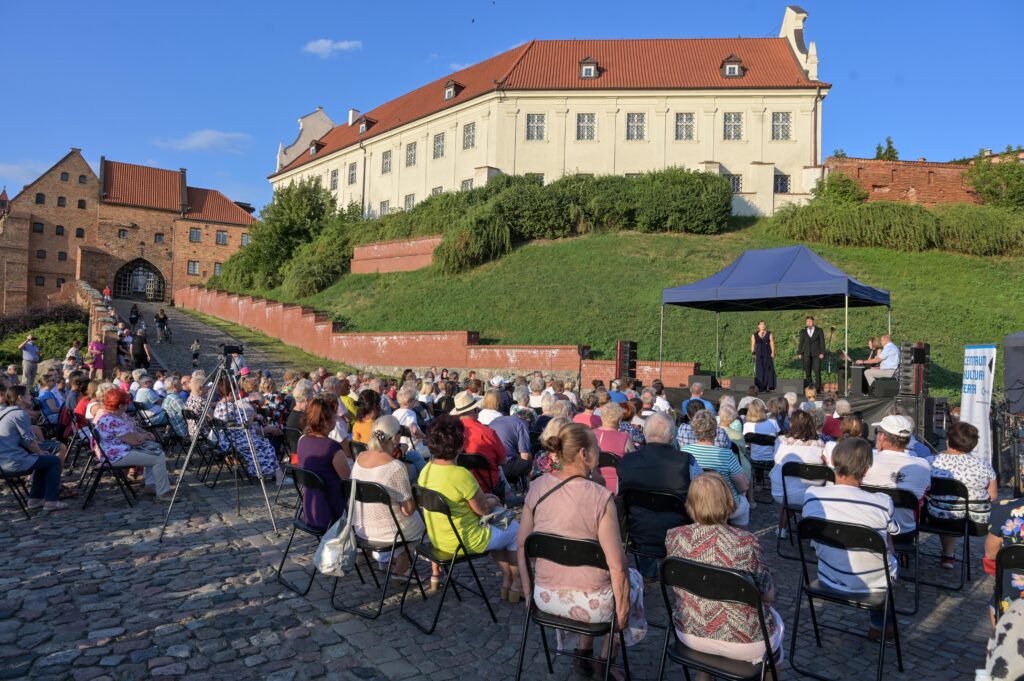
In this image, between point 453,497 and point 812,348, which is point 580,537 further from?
point 812,348

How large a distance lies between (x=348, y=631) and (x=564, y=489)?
194cm

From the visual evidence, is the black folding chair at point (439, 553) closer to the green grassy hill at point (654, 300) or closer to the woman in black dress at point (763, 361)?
the woman in black dress at point (763, 361)

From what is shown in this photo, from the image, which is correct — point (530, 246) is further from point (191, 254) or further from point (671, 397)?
point (191, 254)

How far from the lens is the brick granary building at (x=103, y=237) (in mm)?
57406

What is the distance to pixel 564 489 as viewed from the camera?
12.3 feet

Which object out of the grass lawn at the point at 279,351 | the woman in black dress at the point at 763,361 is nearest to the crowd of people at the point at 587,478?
the woman in black dress at the point at 763,361

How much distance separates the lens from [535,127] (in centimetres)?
4075

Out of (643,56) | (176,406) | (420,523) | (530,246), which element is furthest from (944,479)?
(643,56)

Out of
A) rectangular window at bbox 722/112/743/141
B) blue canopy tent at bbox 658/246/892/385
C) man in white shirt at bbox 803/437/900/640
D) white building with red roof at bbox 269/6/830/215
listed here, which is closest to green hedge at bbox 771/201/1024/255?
white building with red roof at bbox 269/6/830/215

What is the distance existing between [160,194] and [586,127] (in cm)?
4205

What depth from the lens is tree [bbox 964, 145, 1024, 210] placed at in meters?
34.0

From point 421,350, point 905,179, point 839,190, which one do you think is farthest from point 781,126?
point 421,350

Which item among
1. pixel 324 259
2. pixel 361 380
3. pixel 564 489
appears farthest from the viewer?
pixel 324 259

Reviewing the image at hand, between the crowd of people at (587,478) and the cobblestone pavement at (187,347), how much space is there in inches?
490
